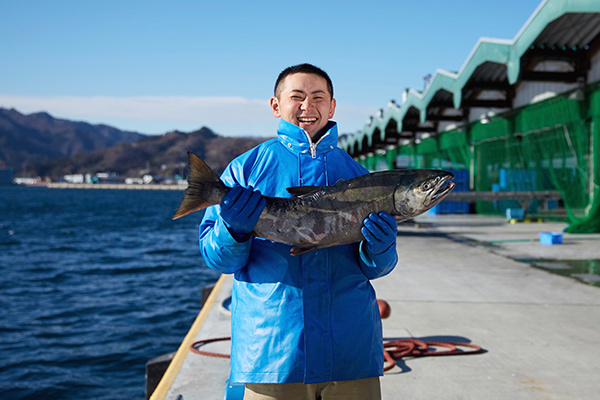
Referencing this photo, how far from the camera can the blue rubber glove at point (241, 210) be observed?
7.25 ft

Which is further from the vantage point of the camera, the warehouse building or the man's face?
the warehouse building

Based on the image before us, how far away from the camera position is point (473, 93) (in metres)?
23.7

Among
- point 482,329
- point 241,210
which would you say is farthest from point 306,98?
point 482,329

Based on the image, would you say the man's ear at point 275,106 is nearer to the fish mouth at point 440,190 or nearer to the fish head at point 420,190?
the fish head at point 420,190

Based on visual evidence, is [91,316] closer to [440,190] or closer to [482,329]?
[482,329]

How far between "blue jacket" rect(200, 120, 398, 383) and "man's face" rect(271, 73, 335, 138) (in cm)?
7

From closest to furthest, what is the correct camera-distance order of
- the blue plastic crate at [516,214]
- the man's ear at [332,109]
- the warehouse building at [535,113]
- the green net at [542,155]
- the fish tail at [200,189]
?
1. the fish tail at [200,189]
2. the man's ear at [332,109]
3. the warehouse building at [535,113]
4. the green net at [542,155]
5. the blue plastic crate at [516,214]

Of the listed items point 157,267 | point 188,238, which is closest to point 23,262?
point 157,267

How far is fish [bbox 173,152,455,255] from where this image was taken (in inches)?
89.0

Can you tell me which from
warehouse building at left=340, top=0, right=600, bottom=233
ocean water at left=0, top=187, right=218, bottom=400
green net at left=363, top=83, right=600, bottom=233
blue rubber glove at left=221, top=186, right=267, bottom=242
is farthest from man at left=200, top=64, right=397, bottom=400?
green net at left=363, top=83, right=600, bottom=233

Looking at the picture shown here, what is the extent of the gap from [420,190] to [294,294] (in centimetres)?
68

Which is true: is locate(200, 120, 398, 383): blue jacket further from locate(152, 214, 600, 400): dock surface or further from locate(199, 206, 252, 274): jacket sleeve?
locate(152, 214, 600, 400): dock surface

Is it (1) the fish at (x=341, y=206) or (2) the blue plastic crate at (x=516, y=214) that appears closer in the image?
(1) the fish at (x=341, y=206)

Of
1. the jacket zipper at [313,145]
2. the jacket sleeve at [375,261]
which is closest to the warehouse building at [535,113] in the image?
the jacket zipper at [313,145]
